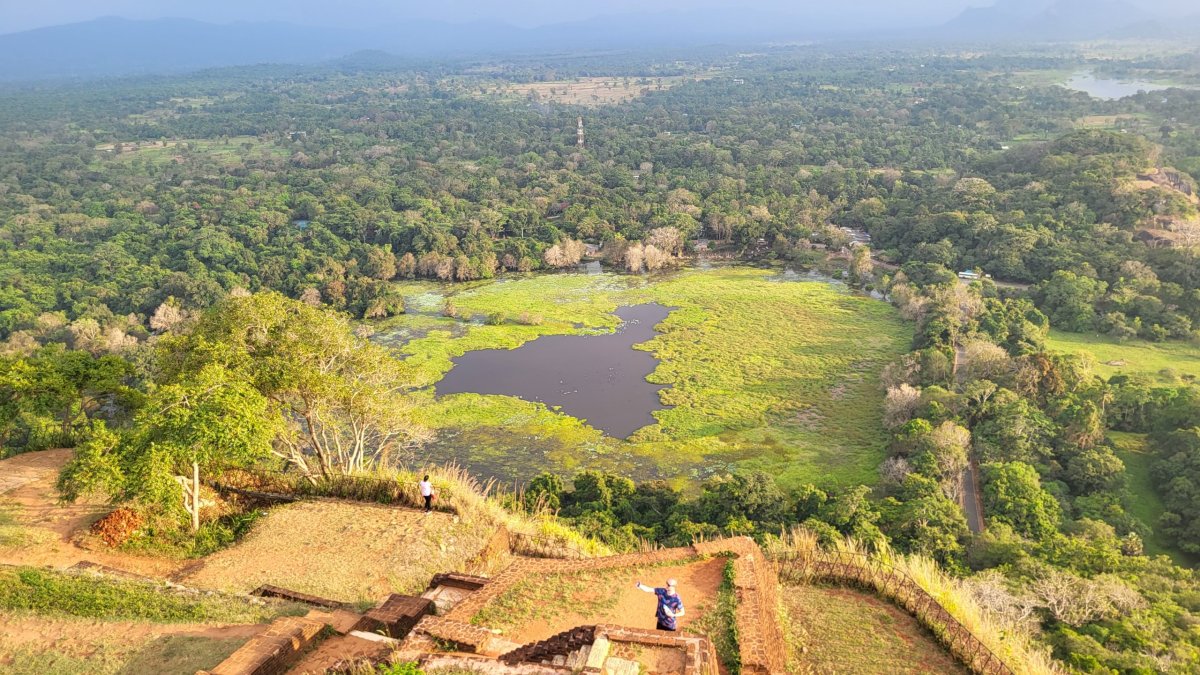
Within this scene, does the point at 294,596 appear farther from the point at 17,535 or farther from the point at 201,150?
the point at 201,150

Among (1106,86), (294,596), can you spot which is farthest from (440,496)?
(1106,86)

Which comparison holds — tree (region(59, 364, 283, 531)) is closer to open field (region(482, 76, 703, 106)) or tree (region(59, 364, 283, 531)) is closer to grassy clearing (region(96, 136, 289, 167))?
grassy clearing (region(96, 136, 289, 167))

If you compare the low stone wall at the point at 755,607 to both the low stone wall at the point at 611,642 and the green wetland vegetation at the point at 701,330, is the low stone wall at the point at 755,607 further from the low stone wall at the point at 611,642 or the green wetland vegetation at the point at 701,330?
the green wetland vegetation at the point at 701,330

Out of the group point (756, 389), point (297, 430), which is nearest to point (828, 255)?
point (756, 389)

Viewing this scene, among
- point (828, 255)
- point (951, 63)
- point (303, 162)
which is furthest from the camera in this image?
point (951, 63)

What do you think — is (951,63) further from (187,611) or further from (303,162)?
(187,611)

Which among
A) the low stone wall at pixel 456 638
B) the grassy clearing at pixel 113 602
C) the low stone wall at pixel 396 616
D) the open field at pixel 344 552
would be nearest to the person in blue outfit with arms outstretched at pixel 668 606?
the low stone wall at pixel 456 638

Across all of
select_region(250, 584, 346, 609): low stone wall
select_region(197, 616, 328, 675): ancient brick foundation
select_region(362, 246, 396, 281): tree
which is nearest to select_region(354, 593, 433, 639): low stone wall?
select_region(197, 616, 328, 675): ancient brick foundation
